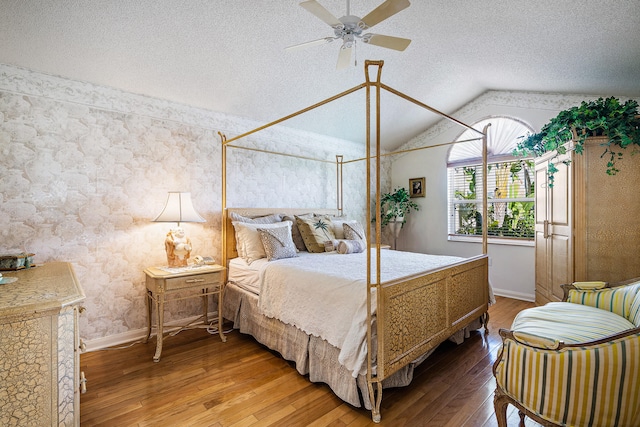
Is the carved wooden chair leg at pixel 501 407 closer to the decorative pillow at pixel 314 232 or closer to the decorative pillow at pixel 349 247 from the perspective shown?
the decorative pillow at pixel 349 247

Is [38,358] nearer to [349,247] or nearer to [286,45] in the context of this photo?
[349,247]

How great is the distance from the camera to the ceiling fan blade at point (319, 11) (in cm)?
175

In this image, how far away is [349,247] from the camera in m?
3.34

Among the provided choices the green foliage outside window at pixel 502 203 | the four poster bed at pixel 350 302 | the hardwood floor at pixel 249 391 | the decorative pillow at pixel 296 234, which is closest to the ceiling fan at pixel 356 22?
the four poster bed at pixel 350 302

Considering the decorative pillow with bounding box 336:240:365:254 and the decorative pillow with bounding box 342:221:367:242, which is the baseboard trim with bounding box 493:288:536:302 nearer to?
the decorative pillow with bounding box 342:221:367:242

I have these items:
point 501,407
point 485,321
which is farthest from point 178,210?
point 485,321

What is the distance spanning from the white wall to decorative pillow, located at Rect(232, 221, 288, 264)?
122 inches

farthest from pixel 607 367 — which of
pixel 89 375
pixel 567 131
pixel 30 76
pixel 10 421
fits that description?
pixel 30 76

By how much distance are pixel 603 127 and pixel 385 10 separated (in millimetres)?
2326

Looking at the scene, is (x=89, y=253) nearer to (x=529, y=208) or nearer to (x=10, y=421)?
(x=10, y=421)

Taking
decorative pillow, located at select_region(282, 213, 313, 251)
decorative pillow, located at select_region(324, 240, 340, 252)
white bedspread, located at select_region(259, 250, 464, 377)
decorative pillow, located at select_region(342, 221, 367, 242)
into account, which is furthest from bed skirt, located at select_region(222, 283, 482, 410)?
decorative pillow, located at select_region(342, 221, 367, 242)

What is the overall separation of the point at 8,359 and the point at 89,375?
1.43 metres

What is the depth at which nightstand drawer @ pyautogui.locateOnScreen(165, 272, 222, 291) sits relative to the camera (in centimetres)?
267

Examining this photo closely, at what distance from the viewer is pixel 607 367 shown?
1200 millimetres
